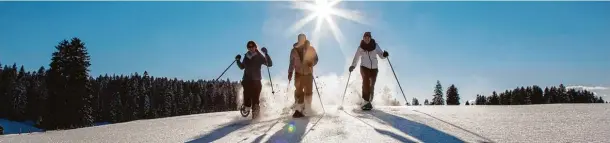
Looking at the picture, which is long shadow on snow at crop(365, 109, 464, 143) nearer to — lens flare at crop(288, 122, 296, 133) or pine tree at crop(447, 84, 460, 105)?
lens flare at crop(288, 122, 296, 133)

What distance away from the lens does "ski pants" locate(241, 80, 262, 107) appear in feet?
39.2

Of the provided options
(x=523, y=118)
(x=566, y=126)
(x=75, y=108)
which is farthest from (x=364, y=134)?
(x=75, y=108)

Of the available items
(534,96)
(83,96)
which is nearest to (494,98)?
(534,96)

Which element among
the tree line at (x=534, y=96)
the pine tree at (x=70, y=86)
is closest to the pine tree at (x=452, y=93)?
the tree line at (x=534, y=96)

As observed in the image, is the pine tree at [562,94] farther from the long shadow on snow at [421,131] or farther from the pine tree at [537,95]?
the long shadow on snow at [421,131]

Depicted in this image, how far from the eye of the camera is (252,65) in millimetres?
12023

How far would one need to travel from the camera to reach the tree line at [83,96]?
39000 millimetres

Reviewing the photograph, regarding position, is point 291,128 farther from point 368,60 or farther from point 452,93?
point 452,93

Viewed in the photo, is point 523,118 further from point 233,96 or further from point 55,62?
point 233,96

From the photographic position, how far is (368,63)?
13430mm

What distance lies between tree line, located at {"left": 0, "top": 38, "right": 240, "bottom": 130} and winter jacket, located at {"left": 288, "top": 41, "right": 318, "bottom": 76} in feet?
106

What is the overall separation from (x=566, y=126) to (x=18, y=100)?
142 meters

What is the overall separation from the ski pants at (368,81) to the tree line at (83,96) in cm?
3240

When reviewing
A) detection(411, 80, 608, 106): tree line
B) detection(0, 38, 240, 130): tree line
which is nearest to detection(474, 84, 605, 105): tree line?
detection(411, 80, 608, 106): tree line
